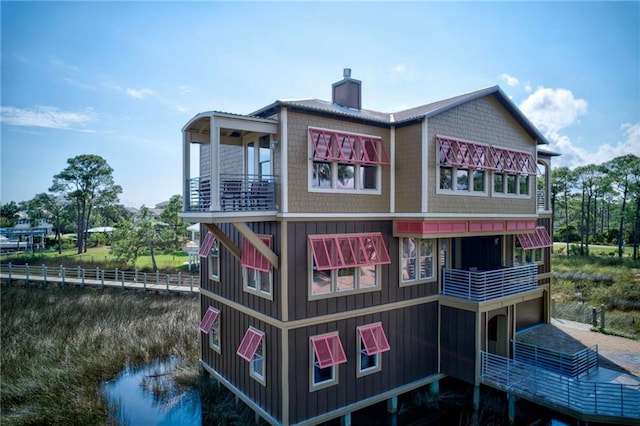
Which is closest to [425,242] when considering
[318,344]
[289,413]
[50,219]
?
[318,344]

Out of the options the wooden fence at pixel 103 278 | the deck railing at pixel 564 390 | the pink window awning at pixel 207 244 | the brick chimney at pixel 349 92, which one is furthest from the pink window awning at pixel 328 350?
the wooden fence at pixel 103 278

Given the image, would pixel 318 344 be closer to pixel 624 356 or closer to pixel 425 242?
pixel 425 242

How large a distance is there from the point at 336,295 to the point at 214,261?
532 cm

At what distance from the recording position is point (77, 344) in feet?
53.7

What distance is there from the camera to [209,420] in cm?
1148

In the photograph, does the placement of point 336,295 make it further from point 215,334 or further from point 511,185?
point 511,185

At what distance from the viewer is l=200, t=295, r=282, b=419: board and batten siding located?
9711mm

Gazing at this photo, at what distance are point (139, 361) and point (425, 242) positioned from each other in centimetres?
1324

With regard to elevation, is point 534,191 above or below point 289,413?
above

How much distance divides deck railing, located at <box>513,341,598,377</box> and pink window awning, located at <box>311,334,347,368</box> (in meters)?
7.03

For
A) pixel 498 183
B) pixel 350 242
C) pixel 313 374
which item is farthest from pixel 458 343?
pixel 498 183

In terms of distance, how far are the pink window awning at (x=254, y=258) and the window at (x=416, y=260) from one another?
15.1 ft

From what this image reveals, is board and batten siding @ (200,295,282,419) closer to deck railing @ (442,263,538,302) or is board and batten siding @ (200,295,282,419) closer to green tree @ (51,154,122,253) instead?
deck railing @ (442,263,538,302)

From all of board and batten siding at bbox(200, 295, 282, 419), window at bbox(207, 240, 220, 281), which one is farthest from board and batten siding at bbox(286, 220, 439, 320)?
window at bbox(207, 240, 220, 281)
